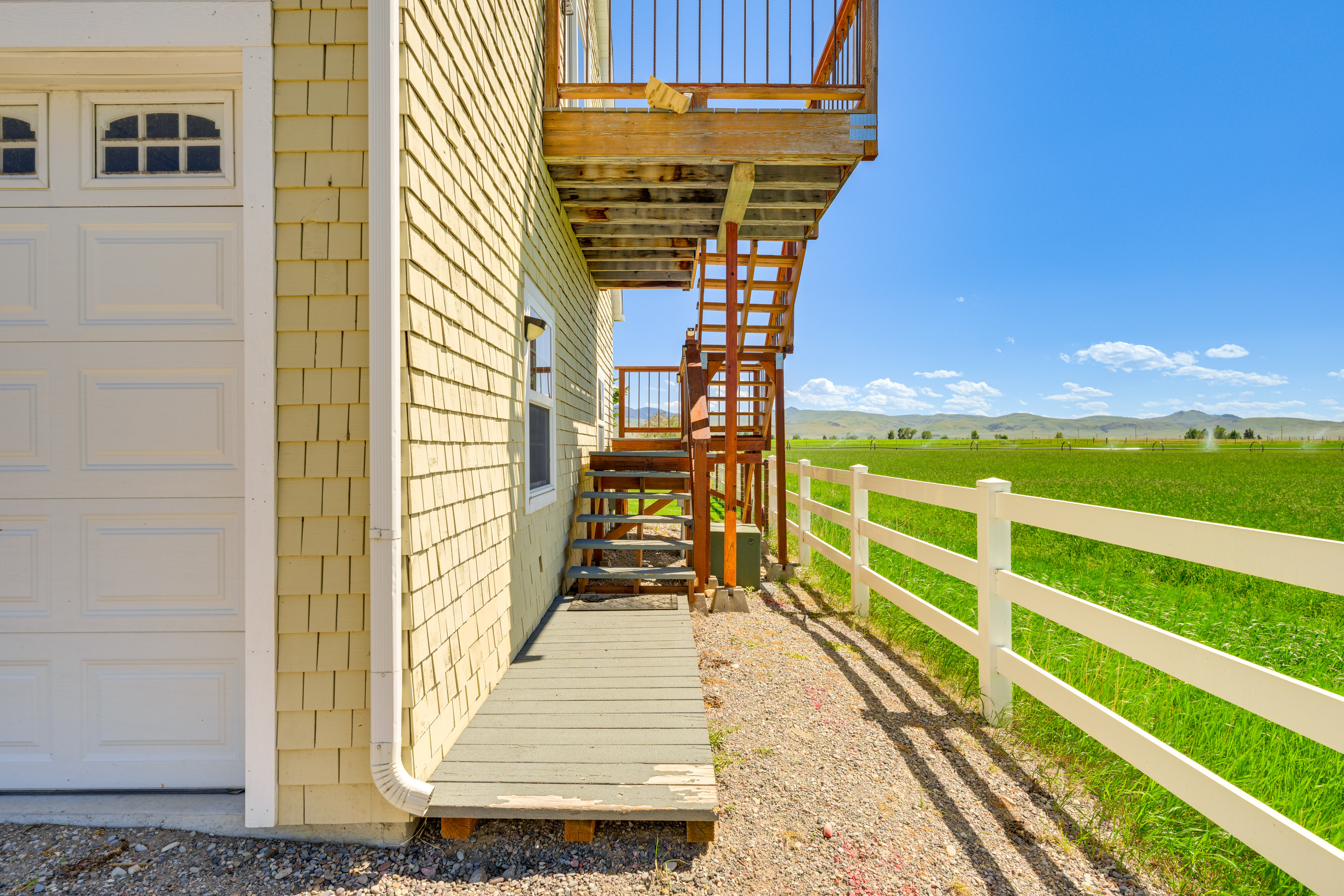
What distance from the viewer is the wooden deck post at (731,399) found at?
200 inches

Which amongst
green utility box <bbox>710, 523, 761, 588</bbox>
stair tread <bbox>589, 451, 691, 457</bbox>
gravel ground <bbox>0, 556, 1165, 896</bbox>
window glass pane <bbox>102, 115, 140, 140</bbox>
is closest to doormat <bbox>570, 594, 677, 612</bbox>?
green utility box <bbox>710, 523, 761, 588</bbox>

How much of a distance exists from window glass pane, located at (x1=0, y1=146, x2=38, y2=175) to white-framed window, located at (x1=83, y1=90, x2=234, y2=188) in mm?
184

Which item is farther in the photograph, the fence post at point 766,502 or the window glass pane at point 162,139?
the fence post at point 766,502

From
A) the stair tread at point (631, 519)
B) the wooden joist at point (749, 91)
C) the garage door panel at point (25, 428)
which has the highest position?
the wooden joist at point (749, 91)

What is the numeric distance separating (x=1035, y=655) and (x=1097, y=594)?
1779 millimetres

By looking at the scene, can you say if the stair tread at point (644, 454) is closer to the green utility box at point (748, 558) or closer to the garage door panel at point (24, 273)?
the green utility box at point (748, 558)

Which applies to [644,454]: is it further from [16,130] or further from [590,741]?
[16,130]

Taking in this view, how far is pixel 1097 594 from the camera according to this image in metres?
4.94

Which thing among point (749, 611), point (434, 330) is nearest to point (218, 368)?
point (434, 330)

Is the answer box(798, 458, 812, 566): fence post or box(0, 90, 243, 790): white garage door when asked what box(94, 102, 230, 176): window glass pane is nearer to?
box(0, 90, 243, 790): white garage door

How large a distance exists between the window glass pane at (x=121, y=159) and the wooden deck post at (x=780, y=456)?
17.6ft

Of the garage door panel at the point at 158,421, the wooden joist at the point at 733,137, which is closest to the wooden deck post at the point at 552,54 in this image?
the wooden joist at the point at 733,137

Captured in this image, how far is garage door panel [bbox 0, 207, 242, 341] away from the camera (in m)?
2.22

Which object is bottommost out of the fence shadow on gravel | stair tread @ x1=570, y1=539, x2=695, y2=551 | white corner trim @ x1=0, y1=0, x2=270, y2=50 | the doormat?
the fence shadow on gravel
